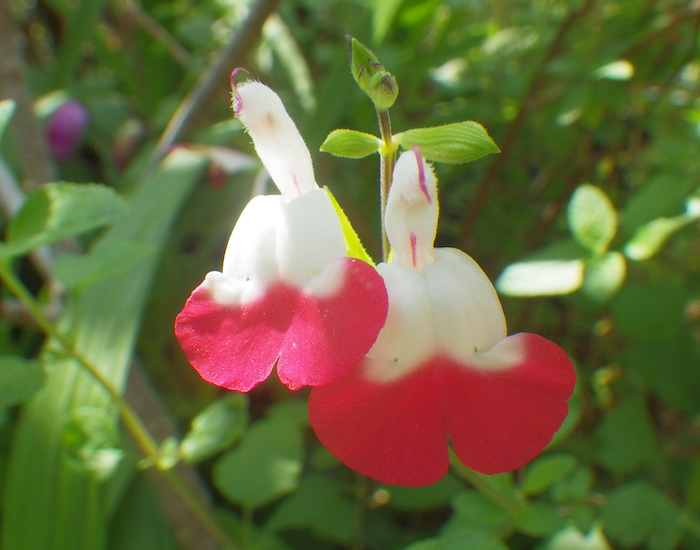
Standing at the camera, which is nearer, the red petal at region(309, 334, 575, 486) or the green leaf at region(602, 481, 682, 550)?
the red petal at region(309, 334, 575, 486)

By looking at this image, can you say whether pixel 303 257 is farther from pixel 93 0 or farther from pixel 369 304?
pixel 93 0

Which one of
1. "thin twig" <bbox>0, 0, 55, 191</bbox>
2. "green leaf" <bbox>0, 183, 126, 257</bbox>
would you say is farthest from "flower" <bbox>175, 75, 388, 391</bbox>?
"thin twig" <bbox>0, 0, 55, 191</bbox>

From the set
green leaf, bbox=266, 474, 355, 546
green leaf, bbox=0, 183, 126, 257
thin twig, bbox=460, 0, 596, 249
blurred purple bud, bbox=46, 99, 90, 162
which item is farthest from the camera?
blurred purple bud, bbox=46, 99, 90, 162

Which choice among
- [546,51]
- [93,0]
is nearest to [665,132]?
[546,51]

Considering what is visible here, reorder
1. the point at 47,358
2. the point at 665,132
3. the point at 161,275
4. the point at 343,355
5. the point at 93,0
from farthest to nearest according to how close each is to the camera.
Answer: the point at 93,0 → the point at 161,275 → the point at 665,132 → the point at 47,358 → the point at 343,355

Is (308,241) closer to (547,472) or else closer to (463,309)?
(463,309)

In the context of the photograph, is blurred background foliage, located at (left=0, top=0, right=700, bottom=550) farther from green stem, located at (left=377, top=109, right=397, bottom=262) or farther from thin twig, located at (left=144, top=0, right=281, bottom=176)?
green stem, located at (left=377, top=109, right=397, bottom=262)
